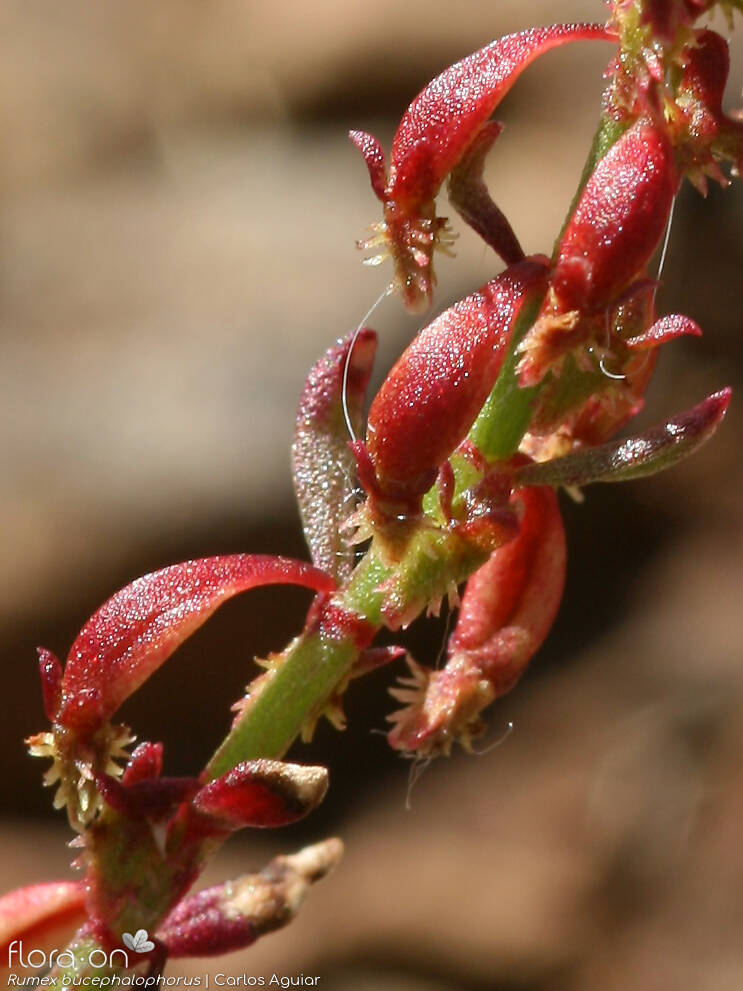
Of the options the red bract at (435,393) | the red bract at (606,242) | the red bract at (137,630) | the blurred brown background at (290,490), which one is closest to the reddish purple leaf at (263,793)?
the red bract at (137,630)

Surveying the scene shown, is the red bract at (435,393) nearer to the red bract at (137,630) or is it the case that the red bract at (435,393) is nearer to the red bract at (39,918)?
the red bract at (137,630)

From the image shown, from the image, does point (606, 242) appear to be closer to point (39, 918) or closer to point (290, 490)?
point (39, 918)

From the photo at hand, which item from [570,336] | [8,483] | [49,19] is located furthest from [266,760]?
[49,19]

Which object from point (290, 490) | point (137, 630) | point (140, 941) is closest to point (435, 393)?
point (137, 630)

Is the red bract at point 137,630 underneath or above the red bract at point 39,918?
above

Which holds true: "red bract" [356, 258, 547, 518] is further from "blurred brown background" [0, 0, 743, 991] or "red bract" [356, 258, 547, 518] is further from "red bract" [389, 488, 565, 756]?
"blurred brown background" [0, 0, 743, 991]

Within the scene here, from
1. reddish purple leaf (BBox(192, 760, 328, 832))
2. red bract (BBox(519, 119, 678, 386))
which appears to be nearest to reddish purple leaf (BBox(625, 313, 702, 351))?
red bract (BBox(519, 119, 678, 386))

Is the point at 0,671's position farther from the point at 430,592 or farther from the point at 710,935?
the point at 430,592
